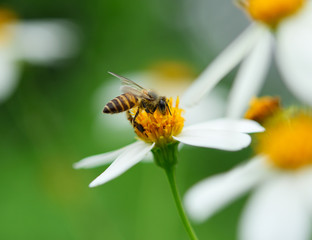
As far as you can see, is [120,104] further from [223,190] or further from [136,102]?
[223,190]

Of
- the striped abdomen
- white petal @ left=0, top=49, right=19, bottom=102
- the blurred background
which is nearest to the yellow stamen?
the striped abdomen

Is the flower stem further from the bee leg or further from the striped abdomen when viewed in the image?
the striped abdomen

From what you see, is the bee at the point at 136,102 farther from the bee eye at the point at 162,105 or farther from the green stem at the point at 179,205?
the green stem at the point at 179,205

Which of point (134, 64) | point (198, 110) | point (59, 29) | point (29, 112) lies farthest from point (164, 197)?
point (134, 64)

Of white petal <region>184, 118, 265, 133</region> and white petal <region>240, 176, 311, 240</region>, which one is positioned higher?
white petal <region>184, 118, 265, 133</region>

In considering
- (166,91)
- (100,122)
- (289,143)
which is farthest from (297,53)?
(166,91)

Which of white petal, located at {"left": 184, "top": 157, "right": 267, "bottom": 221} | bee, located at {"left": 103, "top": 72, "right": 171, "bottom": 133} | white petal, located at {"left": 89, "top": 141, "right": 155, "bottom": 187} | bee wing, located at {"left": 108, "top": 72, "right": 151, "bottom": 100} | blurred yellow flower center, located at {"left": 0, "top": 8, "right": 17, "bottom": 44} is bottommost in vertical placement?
white petal, located at {"left": 184, "top": 157, "right": 267, "bottom": 221}

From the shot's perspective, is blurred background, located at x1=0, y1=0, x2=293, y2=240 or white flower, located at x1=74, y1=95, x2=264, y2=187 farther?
blurred background, located at x1=0, y1=0, x2=293, y2=240
